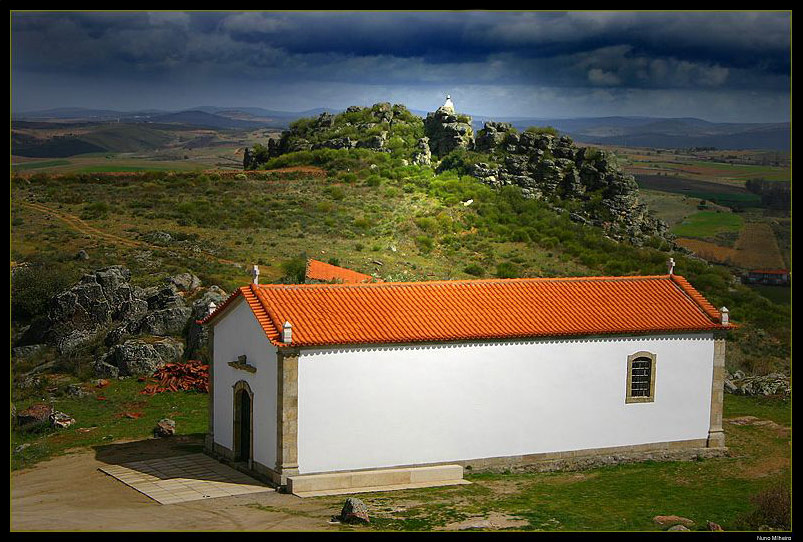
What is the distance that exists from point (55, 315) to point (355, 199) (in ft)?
82.0

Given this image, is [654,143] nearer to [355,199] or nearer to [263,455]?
[355,199]

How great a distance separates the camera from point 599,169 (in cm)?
5816

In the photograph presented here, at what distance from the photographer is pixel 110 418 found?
1047 inches

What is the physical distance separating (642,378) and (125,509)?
1157 cm

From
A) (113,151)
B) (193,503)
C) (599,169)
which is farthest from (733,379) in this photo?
(113,151)

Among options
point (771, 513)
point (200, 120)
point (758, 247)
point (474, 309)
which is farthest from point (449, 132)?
point (771, 513)

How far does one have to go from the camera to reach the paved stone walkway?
19.5 m

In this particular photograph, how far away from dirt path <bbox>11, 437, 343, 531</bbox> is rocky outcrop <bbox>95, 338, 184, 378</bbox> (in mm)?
9044

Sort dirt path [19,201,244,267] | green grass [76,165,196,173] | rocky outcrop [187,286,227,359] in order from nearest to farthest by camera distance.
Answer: rocky outcrop [187,286,227,359] < dirt path [19,201,244,267] < green grass [76,165,196,173]

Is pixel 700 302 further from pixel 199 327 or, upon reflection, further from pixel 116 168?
pixel 116 168

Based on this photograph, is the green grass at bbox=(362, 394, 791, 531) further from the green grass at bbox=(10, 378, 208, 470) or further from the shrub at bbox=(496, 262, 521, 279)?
the shrub at bbox=(496, 262, 521, 279)

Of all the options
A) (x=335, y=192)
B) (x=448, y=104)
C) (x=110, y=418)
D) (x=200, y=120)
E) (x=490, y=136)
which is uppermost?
(x=448, y=104)

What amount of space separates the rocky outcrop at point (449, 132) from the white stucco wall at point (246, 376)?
39092 mm

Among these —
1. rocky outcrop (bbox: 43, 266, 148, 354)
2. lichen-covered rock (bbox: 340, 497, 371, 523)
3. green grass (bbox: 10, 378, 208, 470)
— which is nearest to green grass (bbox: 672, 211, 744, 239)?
rocky outcrop (bbox: 43, 266, 148, 354)
